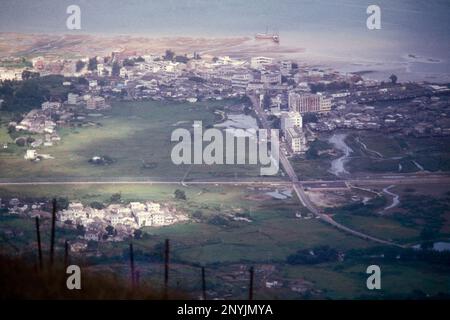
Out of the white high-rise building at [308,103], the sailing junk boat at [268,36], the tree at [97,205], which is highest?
the sailing junk boat at [268,36]

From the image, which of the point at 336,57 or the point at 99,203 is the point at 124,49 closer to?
the point at 336,57

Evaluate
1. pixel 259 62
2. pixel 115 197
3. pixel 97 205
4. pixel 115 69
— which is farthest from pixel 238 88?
pixel 97 205

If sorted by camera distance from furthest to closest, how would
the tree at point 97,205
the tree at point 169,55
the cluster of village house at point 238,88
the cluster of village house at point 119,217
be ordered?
the tree at point 169,55 < the cluster of village house at point 238,88 < the tree at point 97,205 < the cluster of village house at point 119,217

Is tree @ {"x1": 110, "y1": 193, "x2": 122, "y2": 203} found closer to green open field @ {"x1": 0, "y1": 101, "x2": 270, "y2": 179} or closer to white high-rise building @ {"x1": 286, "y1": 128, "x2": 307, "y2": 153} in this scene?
green open field @ {"x1": 0, "y1": 101, "x2": 270, "y2": 179}

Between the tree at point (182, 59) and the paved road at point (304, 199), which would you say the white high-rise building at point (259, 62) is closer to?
the tree at point (182, 59)

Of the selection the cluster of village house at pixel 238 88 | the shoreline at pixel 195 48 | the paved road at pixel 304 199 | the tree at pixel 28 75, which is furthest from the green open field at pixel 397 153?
the tree at pixel 28 75

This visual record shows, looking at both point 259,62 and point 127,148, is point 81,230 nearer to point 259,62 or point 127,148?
point 127,148
